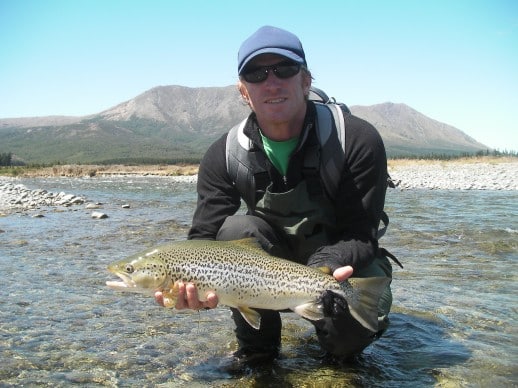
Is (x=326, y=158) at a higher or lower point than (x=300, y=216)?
higher

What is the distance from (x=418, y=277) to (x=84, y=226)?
9839 millimetres

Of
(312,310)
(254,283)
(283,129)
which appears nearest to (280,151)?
(283,129)

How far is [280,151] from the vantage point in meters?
3.95

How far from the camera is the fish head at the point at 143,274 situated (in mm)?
3430

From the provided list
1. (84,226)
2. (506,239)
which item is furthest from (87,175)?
(506,239)

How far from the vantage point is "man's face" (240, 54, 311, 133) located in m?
3.73

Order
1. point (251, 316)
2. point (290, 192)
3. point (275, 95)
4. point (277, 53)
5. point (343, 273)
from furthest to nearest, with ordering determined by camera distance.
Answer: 1. point (290, 192)
2. point (275, 95)
3. point (277, 53)
4. point (251, 316)
5. point (343, 273)

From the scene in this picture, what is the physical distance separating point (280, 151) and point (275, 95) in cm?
46

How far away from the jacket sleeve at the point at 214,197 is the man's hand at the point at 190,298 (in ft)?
2.63

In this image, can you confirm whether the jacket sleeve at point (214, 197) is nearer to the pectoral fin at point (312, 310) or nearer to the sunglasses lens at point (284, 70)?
the sunglasses lens at point (284, 70)

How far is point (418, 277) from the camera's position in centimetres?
696

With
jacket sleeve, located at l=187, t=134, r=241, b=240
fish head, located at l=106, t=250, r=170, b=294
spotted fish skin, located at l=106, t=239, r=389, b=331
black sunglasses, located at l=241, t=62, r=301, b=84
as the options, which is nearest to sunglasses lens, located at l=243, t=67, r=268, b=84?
black sunglasses, located at l=241, t=62, r=301, b=84

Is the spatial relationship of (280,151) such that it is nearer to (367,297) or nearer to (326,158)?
(326,158)

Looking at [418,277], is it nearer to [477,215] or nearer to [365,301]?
[365,301]
